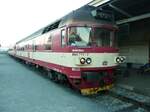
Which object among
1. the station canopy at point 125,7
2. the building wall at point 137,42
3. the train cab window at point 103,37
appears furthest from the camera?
the building wall at point 137,42

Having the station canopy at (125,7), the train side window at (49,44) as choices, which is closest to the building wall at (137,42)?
the station canopy at (125,7)

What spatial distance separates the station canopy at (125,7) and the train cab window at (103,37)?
1964 mm

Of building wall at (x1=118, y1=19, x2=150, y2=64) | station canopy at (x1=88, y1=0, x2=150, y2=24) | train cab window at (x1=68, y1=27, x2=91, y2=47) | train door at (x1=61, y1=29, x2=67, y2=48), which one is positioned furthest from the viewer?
building wall at (x1=118, y1=19, x2=150, y2=64)

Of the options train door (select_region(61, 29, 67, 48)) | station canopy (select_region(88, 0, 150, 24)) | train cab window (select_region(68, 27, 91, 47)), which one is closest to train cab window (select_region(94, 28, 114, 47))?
train cab window (select_region(68, 27, 91, 47))

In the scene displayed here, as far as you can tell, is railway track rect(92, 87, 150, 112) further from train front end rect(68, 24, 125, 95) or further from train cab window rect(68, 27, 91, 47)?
train cab window rect(68, 27, 91, 47)

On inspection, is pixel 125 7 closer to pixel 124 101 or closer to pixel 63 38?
pixel 63 38

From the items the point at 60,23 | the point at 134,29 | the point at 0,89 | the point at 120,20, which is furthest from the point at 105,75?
the point at 134,29

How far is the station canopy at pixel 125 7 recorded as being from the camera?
1286cm

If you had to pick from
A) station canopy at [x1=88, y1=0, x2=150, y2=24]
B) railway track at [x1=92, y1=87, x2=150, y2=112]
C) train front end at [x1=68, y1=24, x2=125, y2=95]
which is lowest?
railway track at [x1=92, y1=87, x2=150, y2=112]

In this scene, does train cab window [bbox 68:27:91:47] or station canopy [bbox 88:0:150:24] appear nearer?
train cab window [bbox 68:27:91:47]

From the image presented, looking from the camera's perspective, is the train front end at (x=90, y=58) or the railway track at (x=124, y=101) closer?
the railway track at (x=124, y=101)

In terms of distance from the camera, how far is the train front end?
33.1 feet

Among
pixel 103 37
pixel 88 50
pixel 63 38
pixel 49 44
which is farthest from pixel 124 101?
pixel 49 44

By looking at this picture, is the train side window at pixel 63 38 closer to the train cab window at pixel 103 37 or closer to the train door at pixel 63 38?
the train door at pixel 63 38
